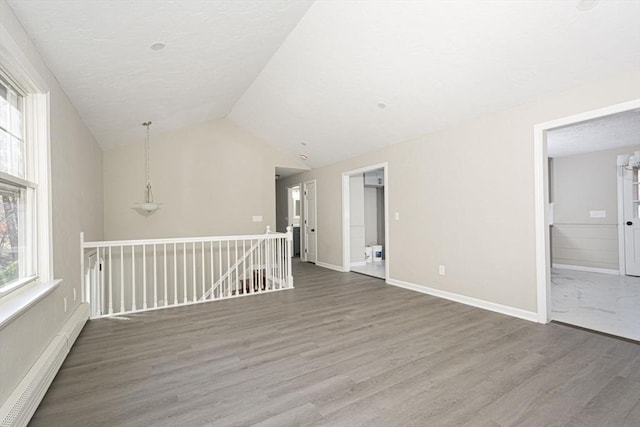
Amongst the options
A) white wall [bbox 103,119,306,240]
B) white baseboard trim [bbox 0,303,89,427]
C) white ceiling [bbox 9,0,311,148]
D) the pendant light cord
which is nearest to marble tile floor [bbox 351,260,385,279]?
white wall [bbox 103,119,306,240]

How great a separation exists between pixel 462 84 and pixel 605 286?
409cm

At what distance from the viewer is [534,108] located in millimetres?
3275

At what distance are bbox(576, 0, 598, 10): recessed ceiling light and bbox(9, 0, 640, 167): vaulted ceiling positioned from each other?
4 centimetres

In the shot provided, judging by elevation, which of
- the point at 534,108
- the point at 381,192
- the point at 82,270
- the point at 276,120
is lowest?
the point at 82,270

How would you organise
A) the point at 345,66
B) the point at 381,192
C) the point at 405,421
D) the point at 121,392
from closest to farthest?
1. the point at 405,421
2. the point at 121,392
3. the point at 345,66
4. the point at 381,192

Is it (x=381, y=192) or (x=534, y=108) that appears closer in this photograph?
(x=534, y=108)

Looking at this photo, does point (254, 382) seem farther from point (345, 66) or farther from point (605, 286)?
point (605, 286)

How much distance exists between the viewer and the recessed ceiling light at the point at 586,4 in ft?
7.18

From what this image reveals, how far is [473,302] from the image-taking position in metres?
3.88

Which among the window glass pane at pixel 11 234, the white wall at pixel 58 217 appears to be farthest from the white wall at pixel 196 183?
the window glass pane at pixel 11 234

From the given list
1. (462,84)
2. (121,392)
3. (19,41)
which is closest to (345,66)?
(462,84)

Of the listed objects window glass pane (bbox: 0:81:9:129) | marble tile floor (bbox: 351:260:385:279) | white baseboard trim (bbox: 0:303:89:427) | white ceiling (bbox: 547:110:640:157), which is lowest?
marble tile floor (bbox: 351:260:385:279)

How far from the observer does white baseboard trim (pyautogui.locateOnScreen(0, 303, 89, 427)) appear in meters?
1.58

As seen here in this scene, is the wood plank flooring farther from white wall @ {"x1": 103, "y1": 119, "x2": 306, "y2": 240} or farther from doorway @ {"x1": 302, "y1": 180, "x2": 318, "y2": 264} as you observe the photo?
doorway @ {"x1": 302, "y1": 180, "x2": 318, "y2": 264}
